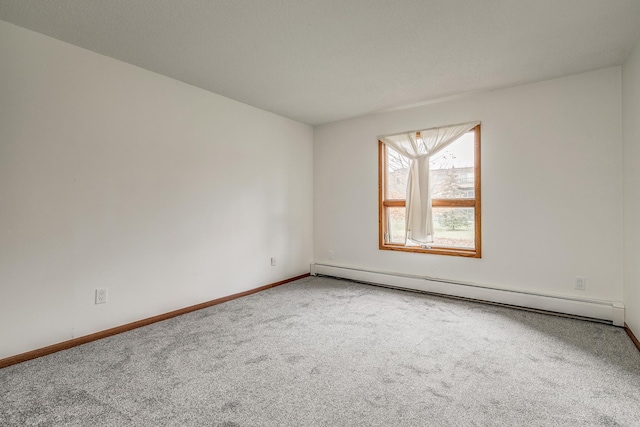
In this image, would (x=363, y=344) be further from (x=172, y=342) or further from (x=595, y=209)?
(x=595, y=209)

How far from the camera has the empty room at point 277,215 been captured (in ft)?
6.15

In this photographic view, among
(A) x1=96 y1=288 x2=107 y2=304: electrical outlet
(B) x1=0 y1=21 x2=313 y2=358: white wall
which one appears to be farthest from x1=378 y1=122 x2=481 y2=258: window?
(A) x1=96 y1=288 x2=107 y2=304: electrical outlet

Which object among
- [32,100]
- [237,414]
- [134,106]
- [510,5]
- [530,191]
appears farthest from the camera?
[530,191]

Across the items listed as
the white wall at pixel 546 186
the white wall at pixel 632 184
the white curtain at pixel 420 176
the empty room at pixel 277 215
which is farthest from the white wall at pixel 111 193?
the white wall at pixel 632 184

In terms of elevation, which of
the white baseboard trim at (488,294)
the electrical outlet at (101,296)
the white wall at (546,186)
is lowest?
the white baseboard trim at (488,294)

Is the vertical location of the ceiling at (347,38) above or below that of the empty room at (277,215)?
above

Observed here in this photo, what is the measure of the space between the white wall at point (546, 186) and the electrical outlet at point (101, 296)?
334 cm

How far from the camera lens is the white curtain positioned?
12.8ft

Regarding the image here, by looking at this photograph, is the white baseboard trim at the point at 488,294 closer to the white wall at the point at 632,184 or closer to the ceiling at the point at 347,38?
the white wall at the point at 632,184

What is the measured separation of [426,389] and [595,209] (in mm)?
2596

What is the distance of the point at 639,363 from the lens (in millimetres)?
2125

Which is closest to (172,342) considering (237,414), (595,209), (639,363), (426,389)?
(237,414)

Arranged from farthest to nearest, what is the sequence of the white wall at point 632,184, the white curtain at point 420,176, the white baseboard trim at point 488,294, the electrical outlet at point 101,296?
1. the white curtain at point 420,176
2. the white baseboard trim at point 488,294
3. the electrical outlet at point 101,296
4. the white wall at point 632,184

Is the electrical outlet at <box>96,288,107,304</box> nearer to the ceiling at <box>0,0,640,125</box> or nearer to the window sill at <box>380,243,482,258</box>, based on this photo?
the ceiling at <box>0,0,640,125</box>
